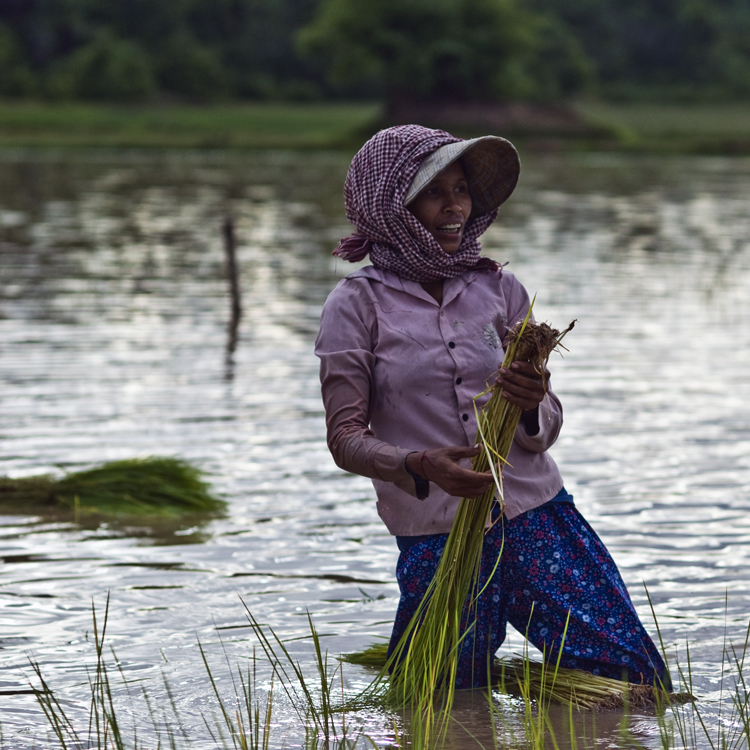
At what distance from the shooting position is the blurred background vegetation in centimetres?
7812

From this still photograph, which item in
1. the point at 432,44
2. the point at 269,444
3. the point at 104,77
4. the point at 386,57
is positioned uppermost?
the point at 432,44

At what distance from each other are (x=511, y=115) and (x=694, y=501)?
67.9 m

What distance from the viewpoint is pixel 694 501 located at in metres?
6.69

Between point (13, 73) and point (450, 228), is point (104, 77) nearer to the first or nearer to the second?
point (13, 73)

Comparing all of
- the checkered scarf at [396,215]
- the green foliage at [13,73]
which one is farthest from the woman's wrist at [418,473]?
the green foliage at [13,73]

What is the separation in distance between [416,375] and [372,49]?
80.3 meters

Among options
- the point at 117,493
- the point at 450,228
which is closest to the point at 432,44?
the point at 117,493

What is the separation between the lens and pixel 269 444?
312 inches

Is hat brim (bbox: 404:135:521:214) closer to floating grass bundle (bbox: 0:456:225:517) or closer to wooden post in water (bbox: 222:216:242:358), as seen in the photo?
floating grass bundle (bbox: 0:456:225:517)

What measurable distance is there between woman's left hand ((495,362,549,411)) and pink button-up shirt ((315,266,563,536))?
23 centimetres

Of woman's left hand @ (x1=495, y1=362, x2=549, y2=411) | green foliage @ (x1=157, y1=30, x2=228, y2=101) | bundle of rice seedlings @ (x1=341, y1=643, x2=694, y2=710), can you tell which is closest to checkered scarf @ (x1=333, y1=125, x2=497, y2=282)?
woman's left hand @ (x1=495, y1=362, x2=549, y2=411)

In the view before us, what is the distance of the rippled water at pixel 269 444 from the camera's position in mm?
4906

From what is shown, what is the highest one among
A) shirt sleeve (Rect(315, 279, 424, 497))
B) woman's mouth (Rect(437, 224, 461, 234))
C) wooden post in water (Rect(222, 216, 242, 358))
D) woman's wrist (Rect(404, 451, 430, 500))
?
woman's mouth (Rect(437, 224, 461, 234))

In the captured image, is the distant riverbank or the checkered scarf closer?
the checkered scarf
